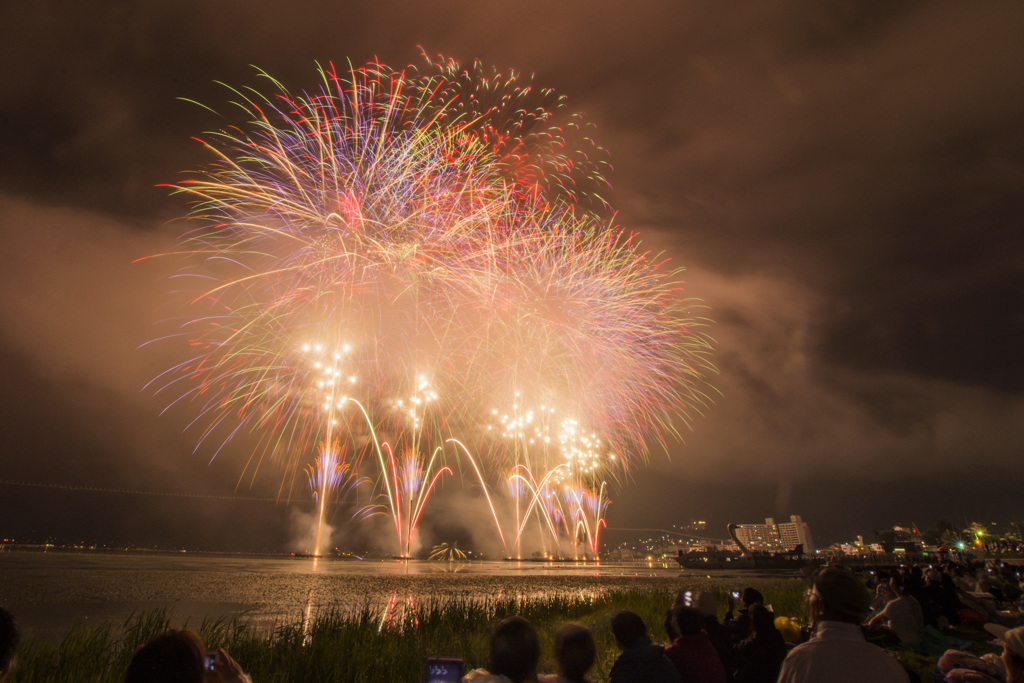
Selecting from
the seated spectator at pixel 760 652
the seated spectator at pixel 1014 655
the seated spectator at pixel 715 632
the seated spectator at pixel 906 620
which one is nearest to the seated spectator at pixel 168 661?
the seated spectator at pixel 715 632

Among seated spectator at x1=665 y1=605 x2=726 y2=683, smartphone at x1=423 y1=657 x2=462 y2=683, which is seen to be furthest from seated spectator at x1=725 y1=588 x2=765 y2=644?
smartphone at x1=423 y1=657 x2=462 y2=683

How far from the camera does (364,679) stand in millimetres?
7137

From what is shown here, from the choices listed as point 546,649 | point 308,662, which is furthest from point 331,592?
point 308,662

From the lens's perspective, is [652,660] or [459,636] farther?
[459,636]

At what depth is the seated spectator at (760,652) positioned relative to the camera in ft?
20.3

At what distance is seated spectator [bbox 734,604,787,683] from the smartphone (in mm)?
4433

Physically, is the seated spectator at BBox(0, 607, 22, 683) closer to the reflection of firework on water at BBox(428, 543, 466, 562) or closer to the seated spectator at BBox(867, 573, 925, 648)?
the seated spectator at BBox(867, 573, 925, 648)

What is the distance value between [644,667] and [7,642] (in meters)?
4.93

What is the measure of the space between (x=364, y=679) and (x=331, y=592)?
17.0 metres

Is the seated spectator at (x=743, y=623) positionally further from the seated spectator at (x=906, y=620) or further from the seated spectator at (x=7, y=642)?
the seated spectator at (x=7, y=642)

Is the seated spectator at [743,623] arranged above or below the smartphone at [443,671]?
below

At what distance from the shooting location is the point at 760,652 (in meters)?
6.31

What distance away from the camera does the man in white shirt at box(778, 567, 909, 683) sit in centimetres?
317

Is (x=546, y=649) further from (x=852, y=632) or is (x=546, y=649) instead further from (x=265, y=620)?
(x=852, y=632)
